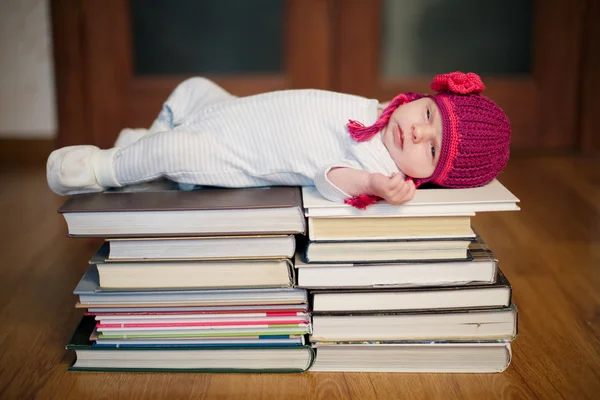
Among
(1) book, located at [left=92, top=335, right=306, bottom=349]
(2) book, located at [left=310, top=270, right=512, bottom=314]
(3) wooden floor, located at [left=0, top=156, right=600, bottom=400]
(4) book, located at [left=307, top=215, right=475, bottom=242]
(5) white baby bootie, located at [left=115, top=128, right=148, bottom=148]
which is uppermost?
(5) white baby bootie, located at [left=115, top=128, right=148, bottom=148]

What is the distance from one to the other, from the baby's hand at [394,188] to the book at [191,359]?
274 millimetres

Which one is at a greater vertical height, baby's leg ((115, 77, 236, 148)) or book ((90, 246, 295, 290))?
baby's leg ((115, 77, 236, 148))

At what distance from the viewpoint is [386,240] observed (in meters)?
1.12

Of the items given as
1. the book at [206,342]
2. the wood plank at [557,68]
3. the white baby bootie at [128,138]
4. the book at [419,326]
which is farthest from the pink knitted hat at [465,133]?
the wood plank at [557,68]

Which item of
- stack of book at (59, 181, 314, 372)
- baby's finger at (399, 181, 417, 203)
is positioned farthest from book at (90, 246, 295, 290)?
baby's finger at (399, 181, 417, 203)

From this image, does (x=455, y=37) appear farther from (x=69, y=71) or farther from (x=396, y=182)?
(x=396, y=182)

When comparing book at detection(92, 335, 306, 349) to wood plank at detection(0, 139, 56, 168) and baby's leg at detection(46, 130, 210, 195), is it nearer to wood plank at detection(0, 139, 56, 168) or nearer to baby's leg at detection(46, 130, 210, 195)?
baby's leg at detection(46, 130, 210, 195)

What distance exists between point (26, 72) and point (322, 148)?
1.38m

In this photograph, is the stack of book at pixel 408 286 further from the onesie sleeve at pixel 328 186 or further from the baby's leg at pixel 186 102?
the baby's leg at pixel 186 102

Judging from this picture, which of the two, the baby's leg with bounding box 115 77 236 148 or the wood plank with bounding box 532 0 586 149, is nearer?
the baby's leg with bounding box 115 77 236 148

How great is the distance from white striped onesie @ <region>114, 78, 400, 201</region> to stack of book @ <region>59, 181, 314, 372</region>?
10 cm

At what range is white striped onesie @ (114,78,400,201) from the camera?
4.14 feet

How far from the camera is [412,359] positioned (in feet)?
→ 3.83

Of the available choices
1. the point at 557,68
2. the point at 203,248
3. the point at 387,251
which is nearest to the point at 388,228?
the point at 387,251
